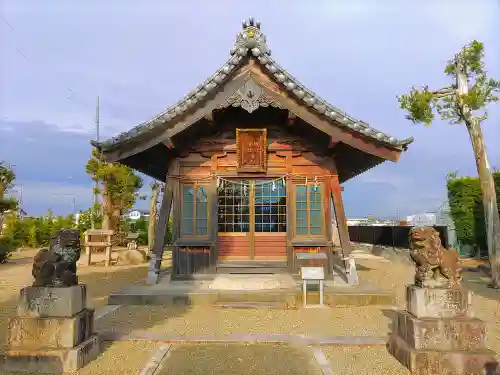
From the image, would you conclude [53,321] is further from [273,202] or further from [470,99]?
[470,99]

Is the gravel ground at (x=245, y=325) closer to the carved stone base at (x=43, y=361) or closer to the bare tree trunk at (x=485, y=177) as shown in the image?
the carved stone base at (x=43, y=361)

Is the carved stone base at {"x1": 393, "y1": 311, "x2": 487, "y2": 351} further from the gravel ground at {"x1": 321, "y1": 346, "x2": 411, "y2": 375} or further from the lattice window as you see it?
the lattice window

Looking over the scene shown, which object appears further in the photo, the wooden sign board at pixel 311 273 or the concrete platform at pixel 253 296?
the concrete platform at pixel 253 296

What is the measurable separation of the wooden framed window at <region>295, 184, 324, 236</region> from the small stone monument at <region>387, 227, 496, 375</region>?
4659 mm

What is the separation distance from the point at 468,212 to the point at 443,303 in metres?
14.9

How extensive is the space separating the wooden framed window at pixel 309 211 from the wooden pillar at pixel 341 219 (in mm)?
385

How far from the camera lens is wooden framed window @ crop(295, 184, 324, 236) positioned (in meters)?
9.20

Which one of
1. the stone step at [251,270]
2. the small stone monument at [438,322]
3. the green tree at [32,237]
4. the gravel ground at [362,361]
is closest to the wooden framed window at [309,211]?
the stone step at [251,270]

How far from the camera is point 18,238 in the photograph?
23766mm

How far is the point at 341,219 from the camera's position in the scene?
8812mm

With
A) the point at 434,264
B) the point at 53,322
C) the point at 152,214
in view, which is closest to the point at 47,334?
the point at 53,322

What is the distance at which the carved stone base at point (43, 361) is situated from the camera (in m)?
4.12

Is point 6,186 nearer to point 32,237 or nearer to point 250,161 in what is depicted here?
point 32,237

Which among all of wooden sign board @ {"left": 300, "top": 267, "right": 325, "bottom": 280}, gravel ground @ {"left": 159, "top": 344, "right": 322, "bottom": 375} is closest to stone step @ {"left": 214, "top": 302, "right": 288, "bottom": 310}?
wooden sign board @ {"left": 300, "top": 267, "right": 325, "bottom": 280}
